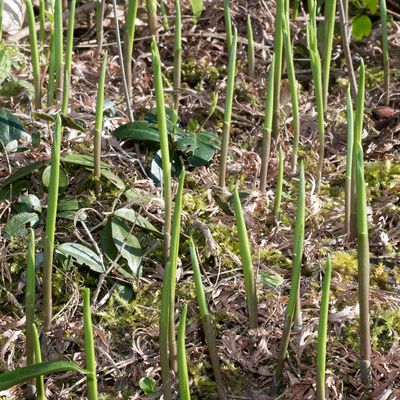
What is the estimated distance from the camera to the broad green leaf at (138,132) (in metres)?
1.83

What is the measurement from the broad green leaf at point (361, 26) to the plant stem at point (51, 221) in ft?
3.88

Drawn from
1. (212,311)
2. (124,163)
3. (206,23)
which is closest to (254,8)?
(206,23)

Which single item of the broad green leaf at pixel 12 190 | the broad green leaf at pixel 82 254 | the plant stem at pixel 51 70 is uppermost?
the plant stem at pixel 51 70

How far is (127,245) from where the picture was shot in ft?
5.32

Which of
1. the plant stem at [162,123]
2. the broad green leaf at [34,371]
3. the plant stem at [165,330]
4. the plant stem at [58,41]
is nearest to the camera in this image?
the broad green leaf at [34,371]

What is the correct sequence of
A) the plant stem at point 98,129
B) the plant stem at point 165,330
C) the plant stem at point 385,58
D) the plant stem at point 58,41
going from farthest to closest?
the plant stem at point 385,58
the plant stem at point 58,41
the plant stem at point 98,129
the plant stem at point 165,330

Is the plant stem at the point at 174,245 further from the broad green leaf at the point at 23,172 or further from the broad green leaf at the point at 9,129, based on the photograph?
the broad green leaf at the point at 9,129

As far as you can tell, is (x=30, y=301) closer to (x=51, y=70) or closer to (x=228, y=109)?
(x=228, y=109)

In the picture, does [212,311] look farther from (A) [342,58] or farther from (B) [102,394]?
(A) [342,58]

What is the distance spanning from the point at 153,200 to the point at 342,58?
38.2 inches

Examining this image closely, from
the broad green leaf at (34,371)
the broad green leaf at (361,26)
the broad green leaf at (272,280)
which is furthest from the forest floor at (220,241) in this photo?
the broad green leaf at (34,371)

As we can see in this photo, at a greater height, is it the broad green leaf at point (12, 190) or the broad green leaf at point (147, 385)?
the broad green leaf at point (12, 190)

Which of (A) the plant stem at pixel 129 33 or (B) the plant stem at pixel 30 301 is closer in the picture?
(B) the plant stem at pixel 30 301

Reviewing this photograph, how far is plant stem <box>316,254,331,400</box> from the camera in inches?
45.9
